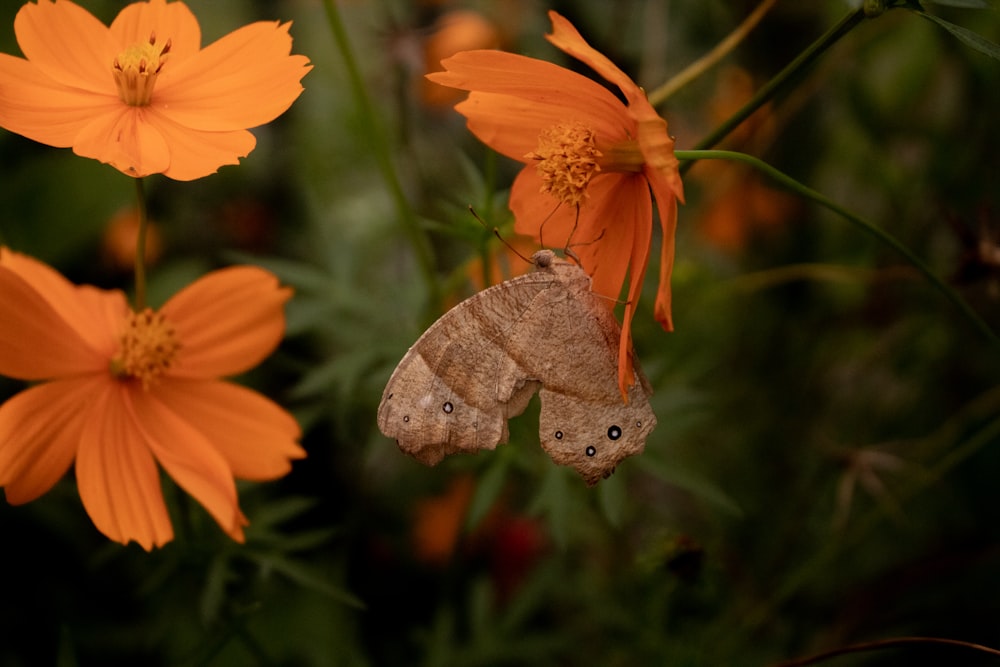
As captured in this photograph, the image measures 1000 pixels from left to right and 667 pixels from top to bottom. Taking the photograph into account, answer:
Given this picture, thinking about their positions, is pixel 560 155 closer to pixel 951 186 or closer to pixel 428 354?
pixel 428 354

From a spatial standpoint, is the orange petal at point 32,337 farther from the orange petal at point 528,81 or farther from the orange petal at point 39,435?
the orange petal at point 528,81

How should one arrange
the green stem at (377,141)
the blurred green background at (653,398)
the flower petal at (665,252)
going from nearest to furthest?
the flower petal at (665,252), the green stem at (377,141), the blurred green background at (653,398)

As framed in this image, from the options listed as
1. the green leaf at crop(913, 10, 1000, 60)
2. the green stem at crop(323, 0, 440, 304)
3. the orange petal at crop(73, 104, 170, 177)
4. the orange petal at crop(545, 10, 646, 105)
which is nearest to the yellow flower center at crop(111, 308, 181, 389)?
the orange petal at crop(73, 104, 170, 177)

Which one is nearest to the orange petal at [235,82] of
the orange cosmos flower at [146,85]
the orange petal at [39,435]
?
the orange cosmos flower at [146,85]

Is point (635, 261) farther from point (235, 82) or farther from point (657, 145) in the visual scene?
point (235, 82)

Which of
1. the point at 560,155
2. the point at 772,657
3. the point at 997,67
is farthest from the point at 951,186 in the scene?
the point at 560,155
